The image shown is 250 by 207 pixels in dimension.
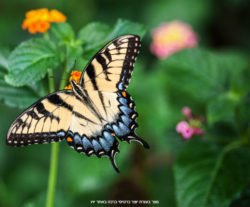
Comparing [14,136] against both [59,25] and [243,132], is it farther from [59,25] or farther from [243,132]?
[243,132]

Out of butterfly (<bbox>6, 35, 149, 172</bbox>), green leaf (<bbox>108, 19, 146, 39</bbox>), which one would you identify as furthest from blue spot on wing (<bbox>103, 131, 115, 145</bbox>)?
green leaf (<bbox>108, 19, 146, 39</bbox>)

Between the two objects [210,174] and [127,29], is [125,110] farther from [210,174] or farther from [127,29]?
[210,174]

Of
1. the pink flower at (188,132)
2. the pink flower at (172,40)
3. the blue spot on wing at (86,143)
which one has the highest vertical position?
the pink flower at (172,40)

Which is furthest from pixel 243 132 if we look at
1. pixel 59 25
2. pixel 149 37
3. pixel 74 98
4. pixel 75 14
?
pixel 75 14

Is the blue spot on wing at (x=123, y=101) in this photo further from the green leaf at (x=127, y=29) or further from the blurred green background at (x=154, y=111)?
the blurred green background at (x=154, y=111)

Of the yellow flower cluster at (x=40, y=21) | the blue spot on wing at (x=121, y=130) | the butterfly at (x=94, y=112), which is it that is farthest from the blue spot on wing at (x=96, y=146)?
the yellow flower cluster at (x=40, y=21)
